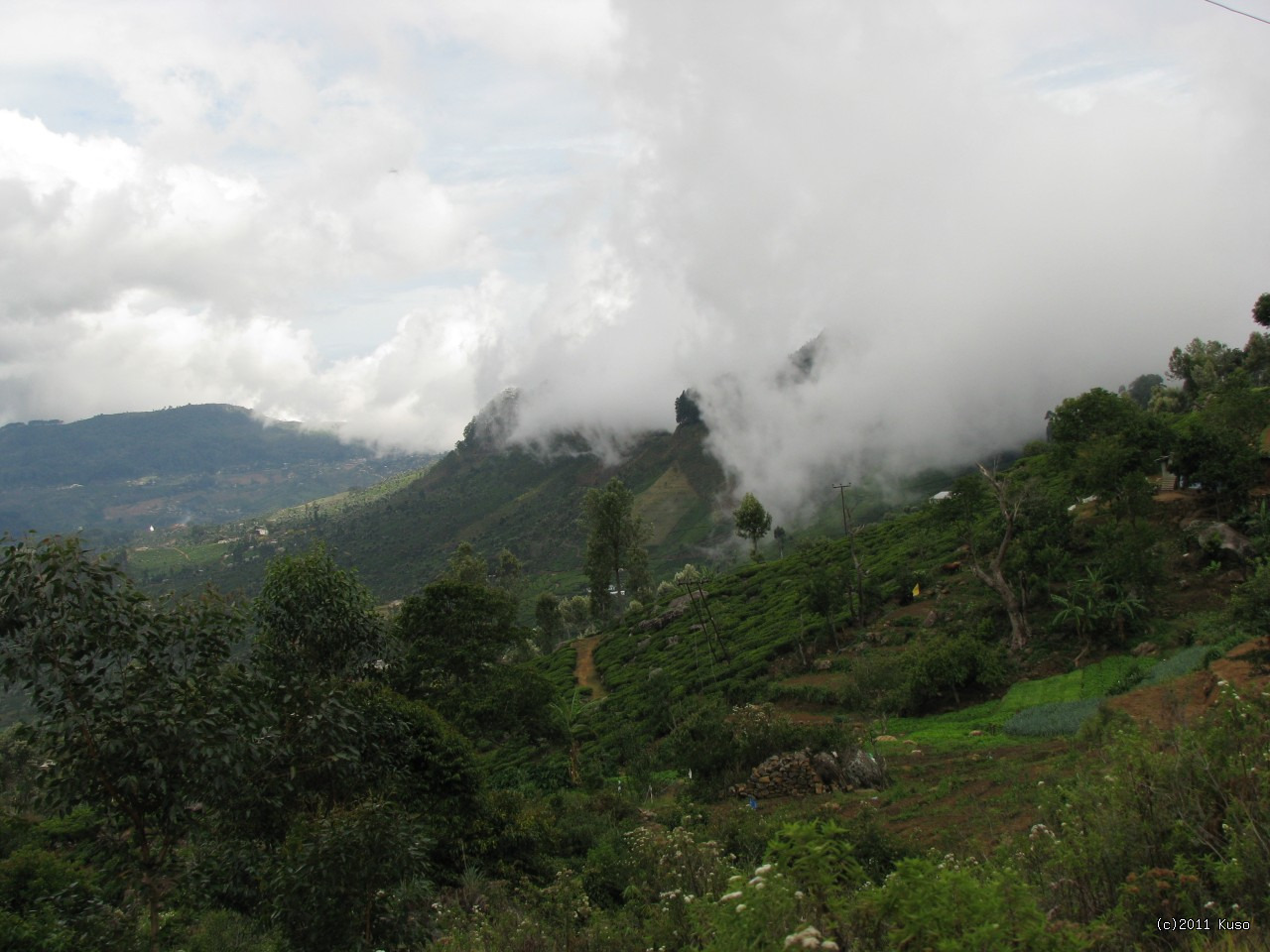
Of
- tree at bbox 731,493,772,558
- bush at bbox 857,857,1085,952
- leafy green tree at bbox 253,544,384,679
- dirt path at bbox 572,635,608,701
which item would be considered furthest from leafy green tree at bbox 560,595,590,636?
bush at bbox 857,857,1085,952

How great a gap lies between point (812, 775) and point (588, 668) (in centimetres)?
5108

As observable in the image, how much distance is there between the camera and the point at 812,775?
922 inches

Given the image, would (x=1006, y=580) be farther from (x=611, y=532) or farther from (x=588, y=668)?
(x=588, y=668)

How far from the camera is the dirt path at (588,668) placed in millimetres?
62928

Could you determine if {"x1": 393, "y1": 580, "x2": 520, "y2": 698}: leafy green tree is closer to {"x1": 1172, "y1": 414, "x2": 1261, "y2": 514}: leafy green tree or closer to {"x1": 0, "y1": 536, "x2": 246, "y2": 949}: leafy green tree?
{"x1": 0, "y1": 536, "x2": 246, "y2": 949}: leafy green tree

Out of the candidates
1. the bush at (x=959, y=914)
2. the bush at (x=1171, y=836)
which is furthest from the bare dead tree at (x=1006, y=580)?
the bush at (x=959, y=914)

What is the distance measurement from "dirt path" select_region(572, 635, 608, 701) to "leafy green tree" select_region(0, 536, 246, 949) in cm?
5196

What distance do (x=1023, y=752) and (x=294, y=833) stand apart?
20.3m

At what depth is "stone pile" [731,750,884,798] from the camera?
23203 millimetres

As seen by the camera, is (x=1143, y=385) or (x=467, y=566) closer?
(x=467, y=566)

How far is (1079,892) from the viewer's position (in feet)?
23.1

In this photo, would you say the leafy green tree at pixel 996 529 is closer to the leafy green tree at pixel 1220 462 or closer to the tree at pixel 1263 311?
the leafy green tree at pixel 1220 462

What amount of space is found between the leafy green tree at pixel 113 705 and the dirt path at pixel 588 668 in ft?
170

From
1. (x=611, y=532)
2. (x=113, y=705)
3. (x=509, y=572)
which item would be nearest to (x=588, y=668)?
(x=611, y=532)
